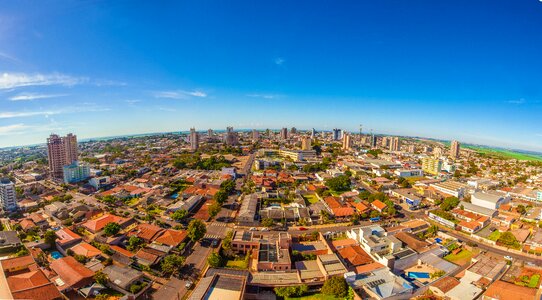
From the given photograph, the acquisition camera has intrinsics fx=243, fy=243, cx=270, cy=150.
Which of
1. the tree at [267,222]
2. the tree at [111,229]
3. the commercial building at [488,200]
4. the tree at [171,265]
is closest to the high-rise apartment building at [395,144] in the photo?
the commercial building at [488,200]

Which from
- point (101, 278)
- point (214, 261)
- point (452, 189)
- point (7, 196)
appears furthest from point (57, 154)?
point (452, 189)

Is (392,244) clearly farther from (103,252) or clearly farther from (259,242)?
(103,252)

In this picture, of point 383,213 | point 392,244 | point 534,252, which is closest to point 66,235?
point 392,244

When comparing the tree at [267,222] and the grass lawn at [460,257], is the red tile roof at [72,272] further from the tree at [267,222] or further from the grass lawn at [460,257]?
the grass lawn at [460,257]

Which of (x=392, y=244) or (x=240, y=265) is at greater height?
(x=392, y=244)

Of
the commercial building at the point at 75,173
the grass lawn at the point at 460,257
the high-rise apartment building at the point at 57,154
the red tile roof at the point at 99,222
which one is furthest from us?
the high-rise apartment building at the point at 57,154

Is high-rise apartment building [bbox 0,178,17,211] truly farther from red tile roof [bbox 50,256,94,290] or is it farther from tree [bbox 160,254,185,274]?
tree [bbox 160,254,185,274]
